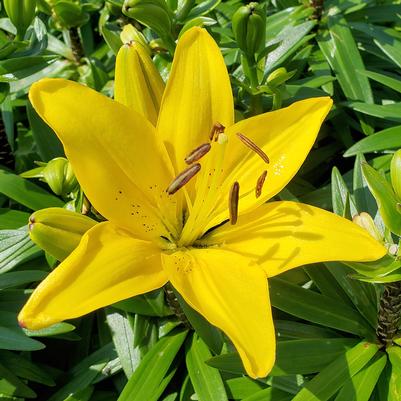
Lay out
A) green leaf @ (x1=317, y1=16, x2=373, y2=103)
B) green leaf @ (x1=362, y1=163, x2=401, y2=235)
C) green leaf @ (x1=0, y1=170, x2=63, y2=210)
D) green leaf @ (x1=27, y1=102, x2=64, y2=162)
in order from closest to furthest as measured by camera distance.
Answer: green leaf @ (x1=362, y1=163, x2=401, y2=235)
green leaf @ (x1=0, y1=170, x2=63, y2=210)
green leaf @ (x1=27, y1=102, x2=64, y2=162)
green leaf @ (x1=317, y1=16, x2=373, y2=103)

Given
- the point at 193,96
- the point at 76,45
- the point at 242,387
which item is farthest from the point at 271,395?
the point at 76,45

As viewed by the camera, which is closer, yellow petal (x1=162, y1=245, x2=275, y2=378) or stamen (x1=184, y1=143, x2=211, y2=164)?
yellow petal (x1=162, y1=245, x2=275, y2=378)

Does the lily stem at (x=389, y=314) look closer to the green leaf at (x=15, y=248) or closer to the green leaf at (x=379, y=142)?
the green leaf at (x=379, y=142)

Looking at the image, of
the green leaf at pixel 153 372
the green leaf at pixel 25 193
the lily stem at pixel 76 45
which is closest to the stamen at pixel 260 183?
the green leaf at pixel 153 372

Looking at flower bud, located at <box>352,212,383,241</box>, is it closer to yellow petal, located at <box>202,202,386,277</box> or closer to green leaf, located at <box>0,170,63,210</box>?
yellow petal, located at <box>202,202,386,277</box>

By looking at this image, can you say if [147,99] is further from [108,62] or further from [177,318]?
[108,62]

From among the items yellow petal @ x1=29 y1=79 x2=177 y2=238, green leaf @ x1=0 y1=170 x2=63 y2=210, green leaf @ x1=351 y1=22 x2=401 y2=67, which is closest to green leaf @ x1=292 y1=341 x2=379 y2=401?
yellow petal @ x1=29 y1=79 x2=177 y2=238

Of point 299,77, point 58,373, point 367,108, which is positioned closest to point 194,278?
point 58,373
